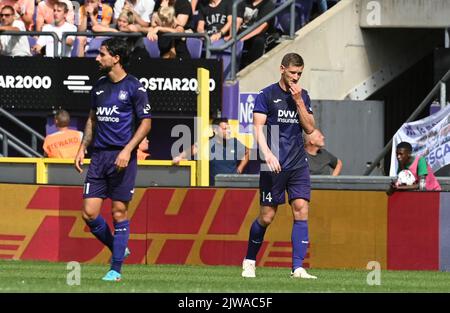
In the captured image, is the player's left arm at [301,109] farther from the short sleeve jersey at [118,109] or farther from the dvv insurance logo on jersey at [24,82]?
the dvv insurance logo on jersey at [24,82]

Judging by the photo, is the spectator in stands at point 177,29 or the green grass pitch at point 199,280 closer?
the green grass pitch at point 199,280

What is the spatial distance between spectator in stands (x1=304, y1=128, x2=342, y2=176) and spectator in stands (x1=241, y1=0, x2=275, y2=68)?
11.3 feet

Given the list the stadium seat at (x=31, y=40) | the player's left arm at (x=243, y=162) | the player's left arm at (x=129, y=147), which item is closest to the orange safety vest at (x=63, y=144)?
the player's left arm at (x=243, y=162)

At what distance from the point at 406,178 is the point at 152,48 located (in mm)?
5314

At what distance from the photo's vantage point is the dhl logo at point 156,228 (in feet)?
57.2

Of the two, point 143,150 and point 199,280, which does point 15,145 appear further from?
point 199,280

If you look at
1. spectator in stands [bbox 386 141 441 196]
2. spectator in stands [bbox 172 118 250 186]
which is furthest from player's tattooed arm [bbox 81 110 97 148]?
spectator in stands [bbox 172 118 250 186]

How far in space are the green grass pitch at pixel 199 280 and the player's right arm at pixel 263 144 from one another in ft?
3.72

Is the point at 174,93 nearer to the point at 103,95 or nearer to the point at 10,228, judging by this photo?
the point at 10,228

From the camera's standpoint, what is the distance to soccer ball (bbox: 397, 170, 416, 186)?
1705 centimetres

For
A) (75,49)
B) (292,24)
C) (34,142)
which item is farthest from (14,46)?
(292,24)
